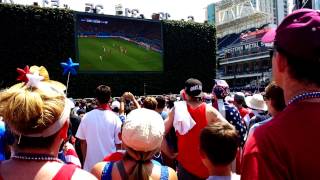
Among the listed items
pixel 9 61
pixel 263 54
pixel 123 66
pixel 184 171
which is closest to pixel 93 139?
pixel 184 171

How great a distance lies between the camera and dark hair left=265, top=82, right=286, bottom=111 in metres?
3.91

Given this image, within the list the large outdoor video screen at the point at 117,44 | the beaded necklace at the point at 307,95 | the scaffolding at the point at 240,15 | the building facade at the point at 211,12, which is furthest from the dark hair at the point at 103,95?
the building facade at the point at 211,12

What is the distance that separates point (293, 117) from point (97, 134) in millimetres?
3756

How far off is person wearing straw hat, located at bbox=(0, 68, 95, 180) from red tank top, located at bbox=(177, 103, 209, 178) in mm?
2611

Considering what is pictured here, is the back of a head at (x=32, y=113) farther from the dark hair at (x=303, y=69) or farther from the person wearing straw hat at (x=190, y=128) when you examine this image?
the person wearing straw hat at (x=190, y=128)

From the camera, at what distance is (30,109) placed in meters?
1.99

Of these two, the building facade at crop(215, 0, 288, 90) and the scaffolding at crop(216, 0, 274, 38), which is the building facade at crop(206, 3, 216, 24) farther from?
the building facade at crop(215, 0, 288, 90)

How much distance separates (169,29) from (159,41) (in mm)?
1416

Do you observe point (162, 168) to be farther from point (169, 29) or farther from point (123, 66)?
point (169, 29)

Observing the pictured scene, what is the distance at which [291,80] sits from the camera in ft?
5.49

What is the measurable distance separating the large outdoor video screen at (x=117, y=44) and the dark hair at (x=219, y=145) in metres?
29.2

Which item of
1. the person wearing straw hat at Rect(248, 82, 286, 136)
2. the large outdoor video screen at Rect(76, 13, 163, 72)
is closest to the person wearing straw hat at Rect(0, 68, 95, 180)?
the person wearing straw hat at Rect(248, 82, 286, 136)

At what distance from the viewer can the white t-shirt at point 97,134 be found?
5.10 metres

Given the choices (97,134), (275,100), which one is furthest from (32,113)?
(97,134)
